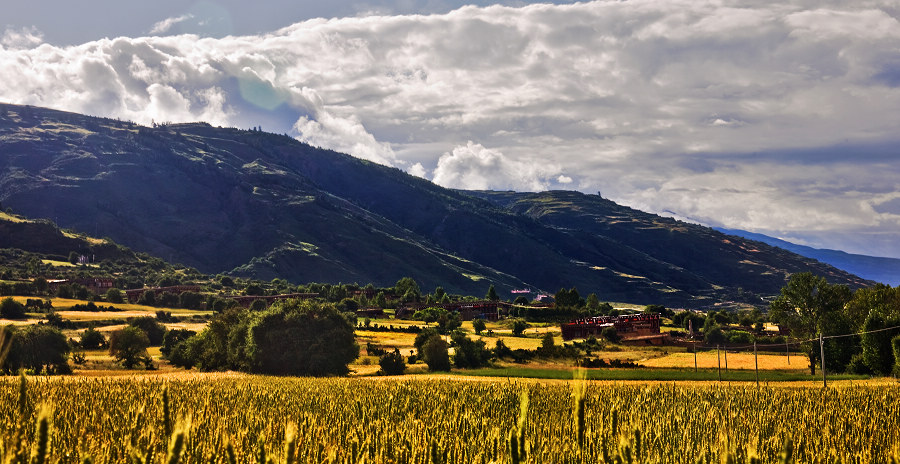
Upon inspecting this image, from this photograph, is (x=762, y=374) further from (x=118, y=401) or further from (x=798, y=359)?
(x=118, y=401)

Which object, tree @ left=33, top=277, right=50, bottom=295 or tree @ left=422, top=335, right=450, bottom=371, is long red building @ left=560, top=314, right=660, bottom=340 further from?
tree @ left=33, top=277, right=50, bottom=295

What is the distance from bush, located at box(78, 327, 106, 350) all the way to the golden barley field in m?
81.3

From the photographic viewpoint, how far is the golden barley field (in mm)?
6738

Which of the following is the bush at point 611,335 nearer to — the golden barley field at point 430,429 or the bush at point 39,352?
the bush at point 39,352

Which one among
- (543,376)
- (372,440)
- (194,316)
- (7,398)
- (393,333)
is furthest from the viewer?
(194,316)

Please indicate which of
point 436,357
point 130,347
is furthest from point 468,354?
point 130,347

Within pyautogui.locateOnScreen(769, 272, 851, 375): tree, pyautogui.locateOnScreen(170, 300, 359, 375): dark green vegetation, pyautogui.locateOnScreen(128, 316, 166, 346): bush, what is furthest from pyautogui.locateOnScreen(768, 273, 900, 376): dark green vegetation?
pyautogui.locateOnScreen(128, 316, 166, 346): bush

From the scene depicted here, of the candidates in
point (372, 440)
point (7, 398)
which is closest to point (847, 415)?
point (372, 440)

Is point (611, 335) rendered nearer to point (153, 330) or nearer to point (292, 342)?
point (292, 342)

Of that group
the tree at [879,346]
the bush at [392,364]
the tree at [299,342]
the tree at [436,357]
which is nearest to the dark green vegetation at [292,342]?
the tree at [299,342]

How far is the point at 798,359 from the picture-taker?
9350 cm

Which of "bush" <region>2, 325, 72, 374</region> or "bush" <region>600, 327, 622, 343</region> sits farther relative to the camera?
"bush" <region>600, 327, 622, 343</region>

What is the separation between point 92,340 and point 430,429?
99.3 metres

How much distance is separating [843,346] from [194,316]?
135m
